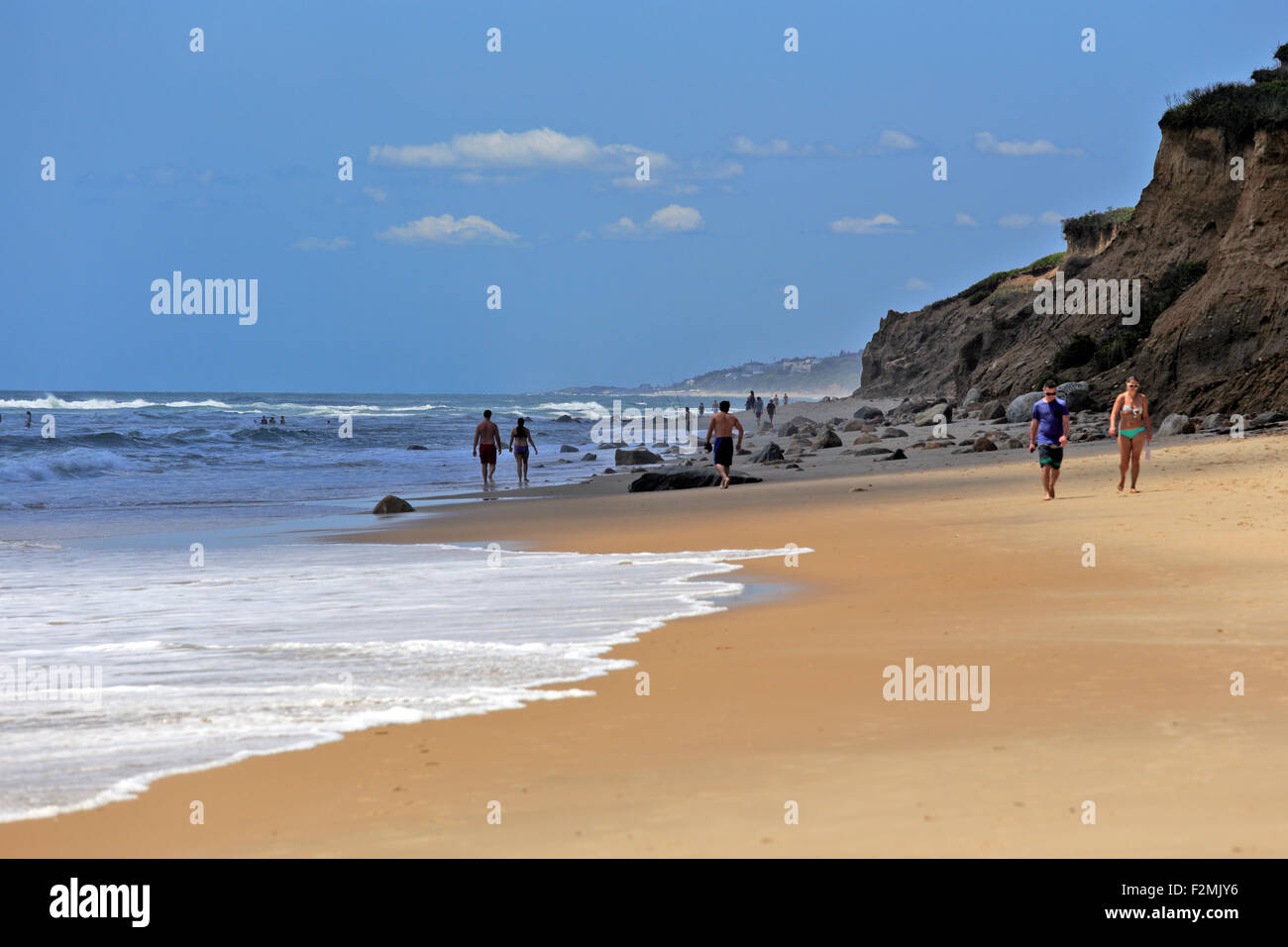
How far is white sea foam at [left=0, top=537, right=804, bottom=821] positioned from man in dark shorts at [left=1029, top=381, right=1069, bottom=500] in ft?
16.5

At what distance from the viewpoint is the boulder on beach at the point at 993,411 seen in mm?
36000

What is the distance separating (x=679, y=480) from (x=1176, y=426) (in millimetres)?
10169

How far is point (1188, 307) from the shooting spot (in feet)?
91.0

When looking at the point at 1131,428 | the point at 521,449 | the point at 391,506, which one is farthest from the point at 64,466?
the point at 1131,428

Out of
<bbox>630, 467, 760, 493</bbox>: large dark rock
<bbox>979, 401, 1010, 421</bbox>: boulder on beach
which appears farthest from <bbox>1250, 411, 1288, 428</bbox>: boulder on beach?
<bbox>979, 401, 1010, 421</bbox>: boulder on beach

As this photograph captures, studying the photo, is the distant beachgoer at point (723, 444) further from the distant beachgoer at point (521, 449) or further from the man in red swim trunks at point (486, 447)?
the distant beachgoer at point (521, 449)

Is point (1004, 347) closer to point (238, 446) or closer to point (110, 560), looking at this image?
point (238, 446)

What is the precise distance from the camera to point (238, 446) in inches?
1810

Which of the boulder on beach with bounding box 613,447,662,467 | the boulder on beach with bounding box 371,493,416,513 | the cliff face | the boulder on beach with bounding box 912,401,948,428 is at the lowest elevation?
Answer: the boulder on beach with bounding box 371,493,416,513

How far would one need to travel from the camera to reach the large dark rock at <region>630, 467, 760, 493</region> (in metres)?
22.8

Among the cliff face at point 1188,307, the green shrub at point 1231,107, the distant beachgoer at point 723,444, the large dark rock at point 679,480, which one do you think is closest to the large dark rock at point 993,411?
the cliff face at point 1188,307

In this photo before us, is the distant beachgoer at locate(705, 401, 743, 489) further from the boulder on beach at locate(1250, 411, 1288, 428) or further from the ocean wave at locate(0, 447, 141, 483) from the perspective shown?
the ocean wave at locate(0, 447, 141, 483)

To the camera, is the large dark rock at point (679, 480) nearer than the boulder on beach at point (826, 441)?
Yes

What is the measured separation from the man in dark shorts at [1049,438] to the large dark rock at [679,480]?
7.45 meters
